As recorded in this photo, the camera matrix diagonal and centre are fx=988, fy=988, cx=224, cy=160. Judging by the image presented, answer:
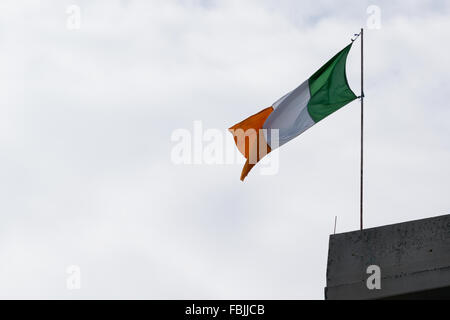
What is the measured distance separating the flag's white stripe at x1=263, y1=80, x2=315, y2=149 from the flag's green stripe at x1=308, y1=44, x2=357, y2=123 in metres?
Result: 0.10

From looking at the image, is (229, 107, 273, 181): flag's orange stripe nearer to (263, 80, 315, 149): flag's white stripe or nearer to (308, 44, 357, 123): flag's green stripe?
(263, 80, 315, 149): flag's white stripe

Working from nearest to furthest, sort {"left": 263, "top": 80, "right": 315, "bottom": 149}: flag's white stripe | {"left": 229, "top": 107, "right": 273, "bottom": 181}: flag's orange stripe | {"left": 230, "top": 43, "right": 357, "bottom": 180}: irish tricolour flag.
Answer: {"left": 229, "top": 107, "right": 273, "bottom": 181}: flag's orange stripe < {"left": 230, "top": 43, "right": 357, "bottom": 180}: irish tricolour flag < {"left": 263, "top": 80, "right": 315, "bottom": 149}: flag's white stripe

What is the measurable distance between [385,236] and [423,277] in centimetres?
79

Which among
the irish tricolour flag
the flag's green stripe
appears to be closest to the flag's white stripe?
the irish tricolour flag

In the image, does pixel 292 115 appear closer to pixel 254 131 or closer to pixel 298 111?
pixel 298 111

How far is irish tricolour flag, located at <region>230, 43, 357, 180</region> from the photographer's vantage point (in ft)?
52.8

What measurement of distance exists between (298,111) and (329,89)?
2.05ft

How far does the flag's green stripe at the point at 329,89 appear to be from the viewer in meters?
16.2

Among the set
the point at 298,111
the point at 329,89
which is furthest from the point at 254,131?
the point at 329,89
